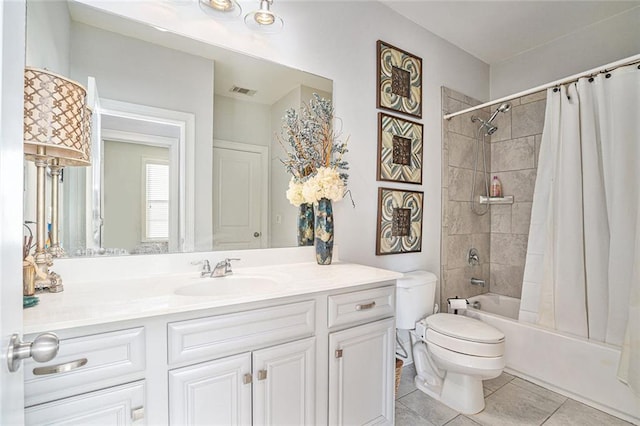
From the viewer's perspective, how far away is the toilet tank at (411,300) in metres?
2.03

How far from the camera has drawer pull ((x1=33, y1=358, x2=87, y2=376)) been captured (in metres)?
0.78

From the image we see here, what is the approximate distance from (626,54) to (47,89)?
134 inches

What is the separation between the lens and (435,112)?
98.7 inches

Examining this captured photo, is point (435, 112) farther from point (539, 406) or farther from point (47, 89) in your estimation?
point (47, 89)

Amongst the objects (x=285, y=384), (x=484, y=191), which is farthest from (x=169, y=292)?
(x=484, y=191)

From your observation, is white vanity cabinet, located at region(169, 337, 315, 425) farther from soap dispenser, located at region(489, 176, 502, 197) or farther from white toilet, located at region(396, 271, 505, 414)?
soap dispenser, located at region(489, 176, 502, 197)

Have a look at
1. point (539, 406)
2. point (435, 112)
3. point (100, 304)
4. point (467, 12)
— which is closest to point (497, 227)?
point (435, 112)

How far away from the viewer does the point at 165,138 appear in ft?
4.75

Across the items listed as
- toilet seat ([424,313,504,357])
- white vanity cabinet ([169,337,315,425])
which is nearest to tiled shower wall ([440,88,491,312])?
toilet seat ([424,313,504,357])

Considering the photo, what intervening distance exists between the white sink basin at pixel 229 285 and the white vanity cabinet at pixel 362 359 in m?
0.33

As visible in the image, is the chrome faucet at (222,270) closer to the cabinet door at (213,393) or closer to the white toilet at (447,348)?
the cabinet door at (213,393)

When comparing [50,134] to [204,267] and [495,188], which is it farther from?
[495,188]

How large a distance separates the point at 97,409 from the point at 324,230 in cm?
114

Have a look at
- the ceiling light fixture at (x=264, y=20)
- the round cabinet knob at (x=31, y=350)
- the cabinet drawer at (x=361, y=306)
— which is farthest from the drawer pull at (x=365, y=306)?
the ceiling light fixture at (x=264, y=20)
